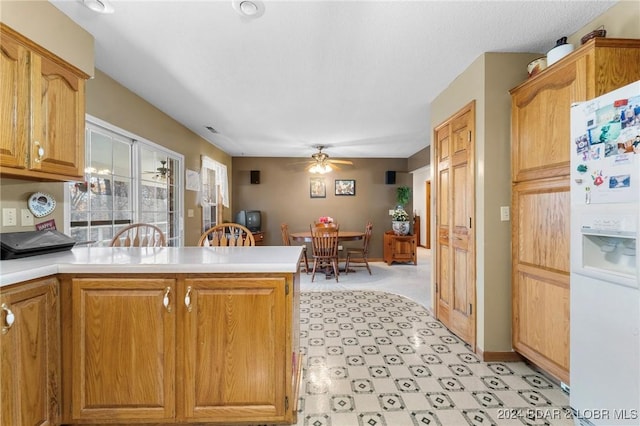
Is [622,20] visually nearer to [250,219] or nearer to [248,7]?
[248,7]

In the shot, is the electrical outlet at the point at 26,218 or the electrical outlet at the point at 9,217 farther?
the electrical outlet at the point at 26,218

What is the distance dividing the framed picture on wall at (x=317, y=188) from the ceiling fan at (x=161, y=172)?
331 cm

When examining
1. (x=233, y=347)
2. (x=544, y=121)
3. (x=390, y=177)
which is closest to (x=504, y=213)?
(x=544, y=121)

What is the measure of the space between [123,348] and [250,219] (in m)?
4.86

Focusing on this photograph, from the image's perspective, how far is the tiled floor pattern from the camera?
1.61m

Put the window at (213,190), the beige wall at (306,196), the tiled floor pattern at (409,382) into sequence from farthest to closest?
the beige wall at (306,196) → the window at (213,190) → the tiled floor pattern at (409,382)

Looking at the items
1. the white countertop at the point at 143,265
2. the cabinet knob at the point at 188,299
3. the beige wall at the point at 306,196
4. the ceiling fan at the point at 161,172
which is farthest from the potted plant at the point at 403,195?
the cabinet knob at the point at 188,299

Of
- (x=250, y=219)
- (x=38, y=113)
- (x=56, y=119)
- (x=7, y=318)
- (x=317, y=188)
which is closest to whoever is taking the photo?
(x=7, y=318)

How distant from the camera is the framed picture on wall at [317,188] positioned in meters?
6.58

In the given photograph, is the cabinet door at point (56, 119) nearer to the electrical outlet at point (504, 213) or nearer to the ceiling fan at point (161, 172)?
the ceiling fan at point (161, 172)

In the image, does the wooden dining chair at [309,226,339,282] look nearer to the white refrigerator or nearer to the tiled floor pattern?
the tiled floor pattern

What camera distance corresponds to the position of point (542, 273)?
190cm

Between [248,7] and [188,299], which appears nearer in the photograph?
[188,299]

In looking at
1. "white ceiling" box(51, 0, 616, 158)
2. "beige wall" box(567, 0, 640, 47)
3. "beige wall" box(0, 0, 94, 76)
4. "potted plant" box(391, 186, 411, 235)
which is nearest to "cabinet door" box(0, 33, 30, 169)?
"beige wall" box(0, 0, 94, 76)
